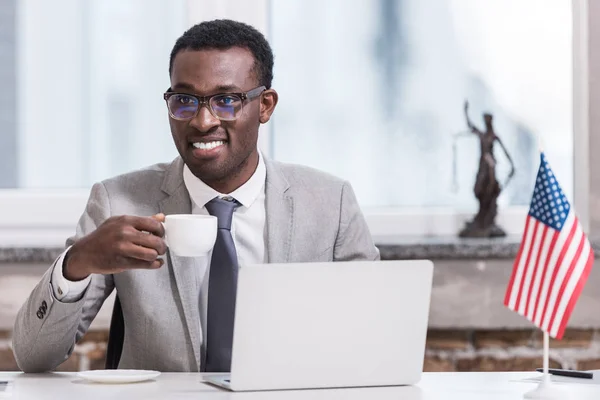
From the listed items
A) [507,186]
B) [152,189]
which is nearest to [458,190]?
[507,186]

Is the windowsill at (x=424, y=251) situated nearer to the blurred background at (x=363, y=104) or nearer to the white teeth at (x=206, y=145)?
the blurred background at (x=363, y=104)

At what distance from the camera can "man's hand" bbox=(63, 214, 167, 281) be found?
158cm

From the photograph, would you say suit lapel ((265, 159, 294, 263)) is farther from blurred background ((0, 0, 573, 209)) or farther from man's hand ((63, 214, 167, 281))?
blurred background ((0, 0, 573, 209))

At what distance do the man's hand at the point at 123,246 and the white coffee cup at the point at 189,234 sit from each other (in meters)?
0.04

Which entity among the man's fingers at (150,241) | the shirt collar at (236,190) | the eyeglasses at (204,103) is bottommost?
the man's fingers at (150,241)

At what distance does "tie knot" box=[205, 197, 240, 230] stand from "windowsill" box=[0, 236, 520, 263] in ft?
2.57

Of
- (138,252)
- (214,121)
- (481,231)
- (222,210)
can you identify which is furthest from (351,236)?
(481,231)

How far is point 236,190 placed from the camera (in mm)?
2076

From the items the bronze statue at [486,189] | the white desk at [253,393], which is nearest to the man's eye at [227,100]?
the white desk at [253,393]

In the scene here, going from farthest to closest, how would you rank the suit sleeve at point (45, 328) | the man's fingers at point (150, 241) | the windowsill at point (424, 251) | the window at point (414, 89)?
the window at point (414, 89) → the windowsill at point (424, 251) → the suit sleeve at point (45, 328) → the man's fingers at point (150, 241)

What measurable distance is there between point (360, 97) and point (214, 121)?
1072mm

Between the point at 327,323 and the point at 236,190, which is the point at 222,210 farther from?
the point at 327,323

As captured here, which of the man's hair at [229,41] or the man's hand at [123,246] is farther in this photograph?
the man's hair at [229,41]

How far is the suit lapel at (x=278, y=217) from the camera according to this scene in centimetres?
203
